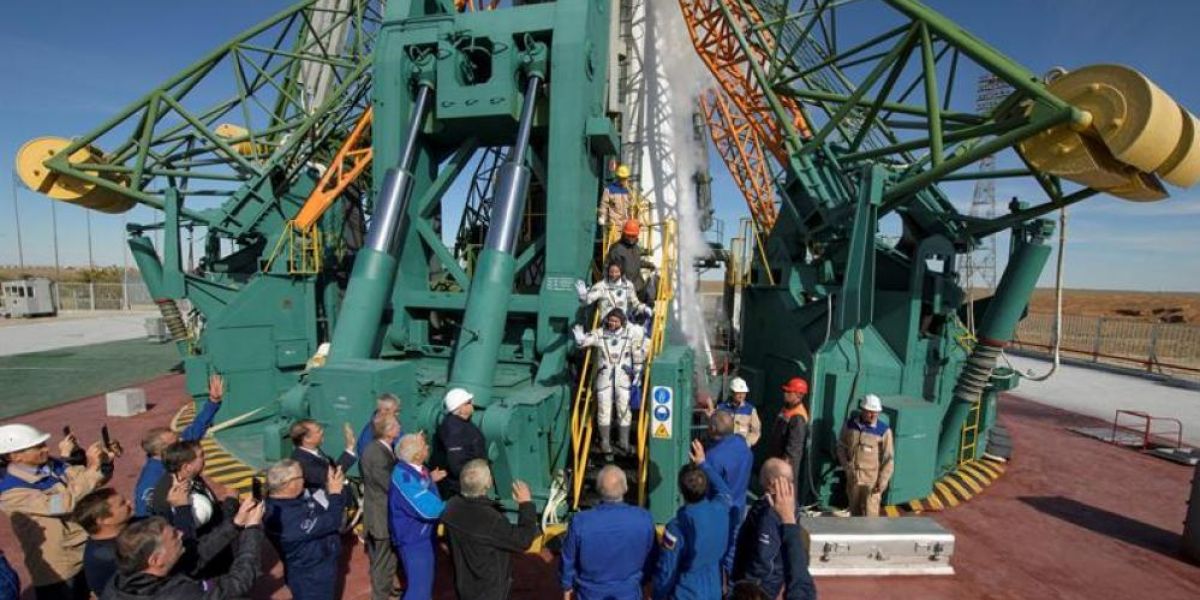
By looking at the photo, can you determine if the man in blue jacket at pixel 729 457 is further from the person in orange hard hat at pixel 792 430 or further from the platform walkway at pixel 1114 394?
the platform walkway at pixel 1114 394

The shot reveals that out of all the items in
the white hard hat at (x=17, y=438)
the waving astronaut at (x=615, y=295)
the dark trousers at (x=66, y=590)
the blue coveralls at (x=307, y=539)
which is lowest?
the dark trousers at (x=66, y=590)

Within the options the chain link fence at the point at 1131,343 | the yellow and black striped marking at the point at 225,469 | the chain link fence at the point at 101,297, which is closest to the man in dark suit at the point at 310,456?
the yellow and black striped marking at the point at 225,469

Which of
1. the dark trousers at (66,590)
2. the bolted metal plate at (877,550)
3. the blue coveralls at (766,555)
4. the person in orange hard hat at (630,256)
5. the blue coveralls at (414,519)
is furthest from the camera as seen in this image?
the person in orange hard hat at (630,256)

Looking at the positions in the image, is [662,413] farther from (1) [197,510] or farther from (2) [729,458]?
(1) [197,510]

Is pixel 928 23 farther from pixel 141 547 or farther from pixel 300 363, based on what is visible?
pixel 300 363

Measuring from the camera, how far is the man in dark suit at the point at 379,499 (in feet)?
14.6

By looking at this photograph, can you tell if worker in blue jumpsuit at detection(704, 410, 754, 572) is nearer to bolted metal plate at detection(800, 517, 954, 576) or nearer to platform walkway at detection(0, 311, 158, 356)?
bolted metal plate at detection(800, 517, 954, 576)

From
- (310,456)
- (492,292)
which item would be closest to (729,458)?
(492,292)

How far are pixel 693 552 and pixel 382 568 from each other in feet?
9.25

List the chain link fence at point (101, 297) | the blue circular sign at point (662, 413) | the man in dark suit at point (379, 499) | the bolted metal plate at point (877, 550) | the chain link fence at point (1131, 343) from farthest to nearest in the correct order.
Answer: the chain link fence at point (101, 297) → the chain link fence at point (1131, 343) → the blue circular sign at point (662, 413) → the bolted metal plate at point (877, 550) → the man in dark suit at point (379, 499)

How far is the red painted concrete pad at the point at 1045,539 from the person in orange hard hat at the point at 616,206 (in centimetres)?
494

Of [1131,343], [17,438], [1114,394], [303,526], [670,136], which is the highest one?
[670,136]

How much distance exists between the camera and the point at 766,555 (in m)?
3.42

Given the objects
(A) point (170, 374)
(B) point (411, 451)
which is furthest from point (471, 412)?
(A) point (170, 374)
